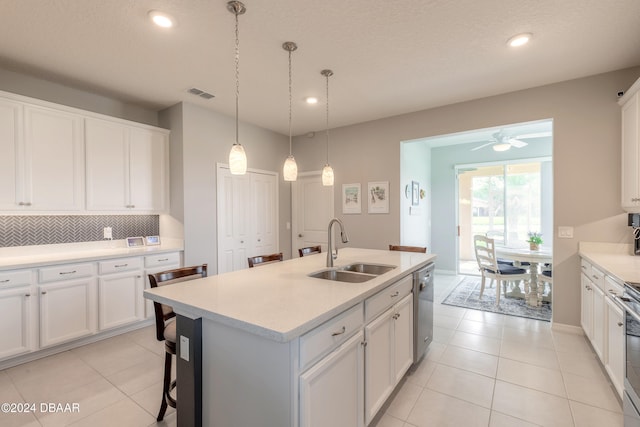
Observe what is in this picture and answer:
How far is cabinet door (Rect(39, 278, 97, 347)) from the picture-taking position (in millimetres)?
2668

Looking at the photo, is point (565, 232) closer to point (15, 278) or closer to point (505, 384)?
point (505, 384)

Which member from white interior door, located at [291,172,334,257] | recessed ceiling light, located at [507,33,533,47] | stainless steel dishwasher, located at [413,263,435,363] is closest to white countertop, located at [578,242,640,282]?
stainless steel dishwasher, located at [413,263,435,363]

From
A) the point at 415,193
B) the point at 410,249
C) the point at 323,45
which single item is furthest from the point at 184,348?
the point at 415,193

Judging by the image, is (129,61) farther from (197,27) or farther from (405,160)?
(405,160)

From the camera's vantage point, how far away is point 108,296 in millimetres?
3076

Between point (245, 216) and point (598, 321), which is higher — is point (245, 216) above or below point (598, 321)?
above

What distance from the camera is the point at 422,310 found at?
2455 millimetres

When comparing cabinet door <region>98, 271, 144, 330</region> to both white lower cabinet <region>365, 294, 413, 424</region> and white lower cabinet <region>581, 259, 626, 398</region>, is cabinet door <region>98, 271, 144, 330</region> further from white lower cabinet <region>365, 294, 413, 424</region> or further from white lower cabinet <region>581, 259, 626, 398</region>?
white lower cabinet <region>581, 259, 626, 398</region>

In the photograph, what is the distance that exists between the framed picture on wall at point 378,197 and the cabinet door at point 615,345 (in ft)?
8.85

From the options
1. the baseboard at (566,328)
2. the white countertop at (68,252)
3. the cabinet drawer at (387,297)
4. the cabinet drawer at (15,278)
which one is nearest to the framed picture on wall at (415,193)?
the baseboard at (566,328)

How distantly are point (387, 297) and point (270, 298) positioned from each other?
0.83 meters

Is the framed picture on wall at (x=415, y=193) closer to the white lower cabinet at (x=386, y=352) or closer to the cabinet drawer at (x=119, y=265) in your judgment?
the white lower cabinet at (x=386, y=352)

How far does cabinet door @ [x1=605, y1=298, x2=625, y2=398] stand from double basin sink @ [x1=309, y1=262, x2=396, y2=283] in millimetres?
1499

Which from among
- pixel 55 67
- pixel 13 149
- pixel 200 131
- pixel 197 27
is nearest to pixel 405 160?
pixel 200 131
